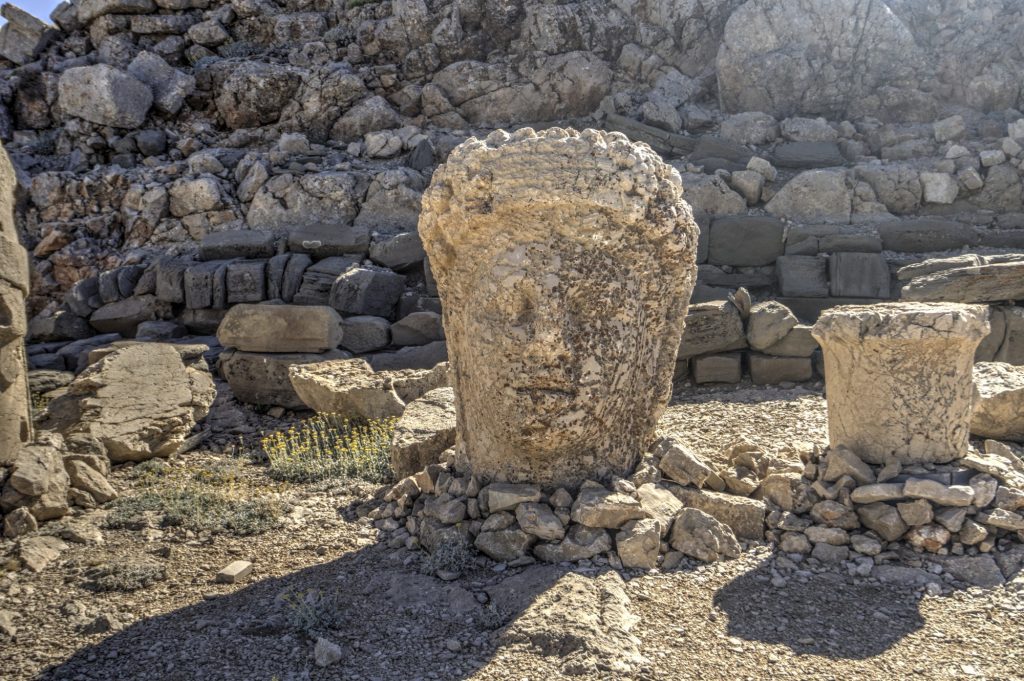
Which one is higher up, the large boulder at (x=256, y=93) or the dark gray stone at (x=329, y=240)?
the large boulder at (x=256, y=93)

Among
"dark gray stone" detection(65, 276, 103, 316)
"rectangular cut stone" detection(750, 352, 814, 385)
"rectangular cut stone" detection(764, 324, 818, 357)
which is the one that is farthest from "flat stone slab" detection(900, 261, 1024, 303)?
"dark gray stone" detection(65, 276, 103, 316)

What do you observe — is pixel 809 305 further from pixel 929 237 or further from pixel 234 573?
pixel 234 573

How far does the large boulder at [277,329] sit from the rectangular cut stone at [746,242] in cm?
530

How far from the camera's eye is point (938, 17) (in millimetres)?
14352

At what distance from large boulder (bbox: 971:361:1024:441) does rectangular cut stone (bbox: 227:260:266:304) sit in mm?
9184

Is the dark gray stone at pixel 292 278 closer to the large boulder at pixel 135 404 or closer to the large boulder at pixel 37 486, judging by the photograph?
the large boulder at pixel 135 404

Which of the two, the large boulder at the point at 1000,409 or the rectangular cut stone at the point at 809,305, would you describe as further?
the rectangular cut stone at the point at 809,305

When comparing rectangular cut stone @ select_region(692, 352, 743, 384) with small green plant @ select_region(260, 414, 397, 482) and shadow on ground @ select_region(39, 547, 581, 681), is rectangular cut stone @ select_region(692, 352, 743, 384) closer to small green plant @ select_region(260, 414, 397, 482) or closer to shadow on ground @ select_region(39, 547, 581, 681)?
small green plant @ select_region(260, 414, 397, 482)

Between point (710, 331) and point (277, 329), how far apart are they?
15.3 ft

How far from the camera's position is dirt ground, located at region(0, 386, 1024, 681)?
3.20 meters

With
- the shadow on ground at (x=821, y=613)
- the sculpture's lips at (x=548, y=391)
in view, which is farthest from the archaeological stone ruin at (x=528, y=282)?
the shadow on ground at (x=821, y=613)

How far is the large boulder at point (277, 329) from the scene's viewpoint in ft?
29.2

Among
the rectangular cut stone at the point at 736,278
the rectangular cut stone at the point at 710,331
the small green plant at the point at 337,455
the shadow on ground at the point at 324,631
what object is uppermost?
the rectangular cut stone at the point at 736,278

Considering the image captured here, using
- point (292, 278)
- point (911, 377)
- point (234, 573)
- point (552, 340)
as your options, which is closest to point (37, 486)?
point (234, 573)
